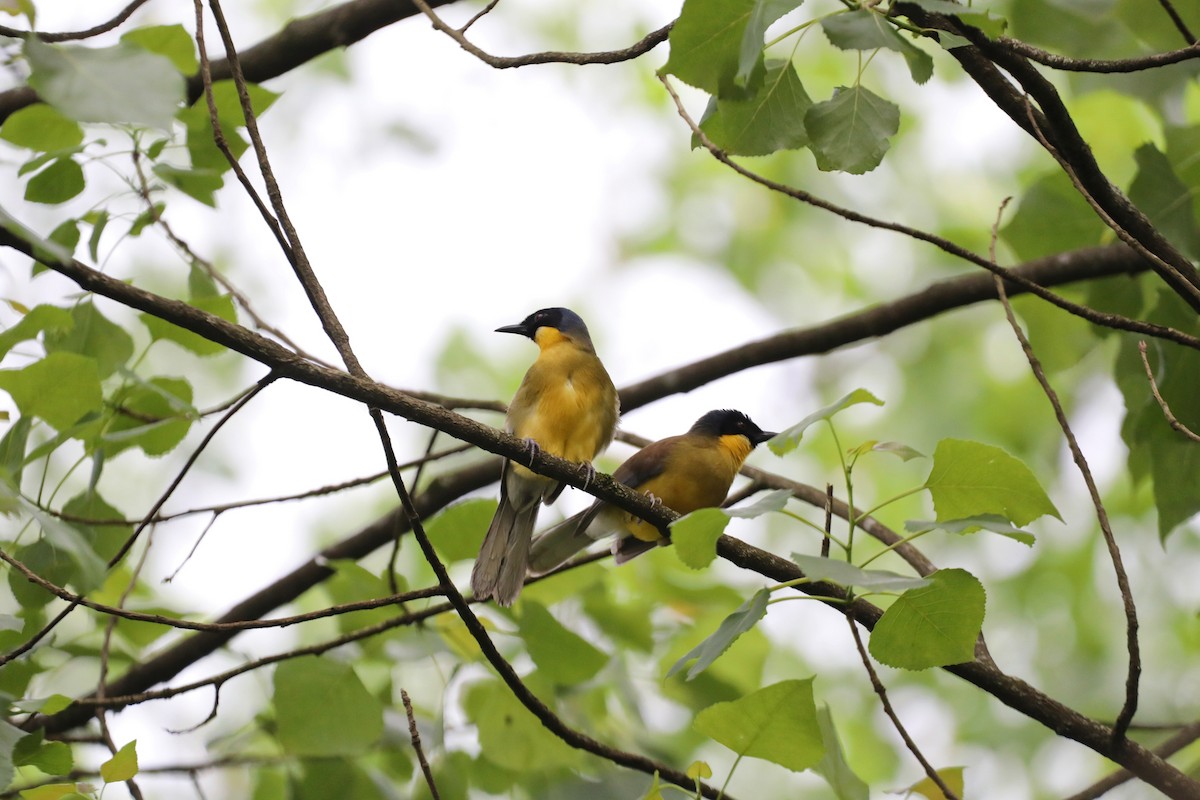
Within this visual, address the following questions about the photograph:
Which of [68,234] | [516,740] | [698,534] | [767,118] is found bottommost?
[698,534]

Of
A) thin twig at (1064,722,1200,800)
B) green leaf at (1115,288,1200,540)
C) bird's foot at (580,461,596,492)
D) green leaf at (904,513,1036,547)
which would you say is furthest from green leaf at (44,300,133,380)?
green leaf at (1115,288,1200,540)

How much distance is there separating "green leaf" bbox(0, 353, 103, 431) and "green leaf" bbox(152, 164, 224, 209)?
0.73 meters

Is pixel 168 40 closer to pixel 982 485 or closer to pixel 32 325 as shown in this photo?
pixel 32 325

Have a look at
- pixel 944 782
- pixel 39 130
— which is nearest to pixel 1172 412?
pixel 944 782

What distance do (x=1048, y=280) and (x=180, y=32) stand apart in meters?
3.46

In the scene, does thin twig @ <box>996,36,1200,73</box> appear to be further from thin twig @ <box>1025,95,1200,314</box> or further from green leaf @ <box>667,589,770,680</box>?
green leaf @ <box>667,589,770,680</box>

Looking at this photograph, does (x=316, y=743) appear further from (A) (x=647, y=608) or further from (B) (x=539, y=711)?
(A) (x=647, y=608)

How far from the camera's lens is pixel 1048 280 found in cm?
470

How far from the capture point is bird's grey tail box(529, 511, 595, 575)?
443 centimetres

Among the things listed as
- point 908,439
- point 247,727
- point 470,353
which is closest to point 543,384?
point 247,727

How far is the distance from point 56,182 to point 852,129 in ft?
7.39

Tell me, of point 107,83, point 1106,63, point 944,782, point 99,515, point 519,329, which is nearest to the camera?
point 107,83

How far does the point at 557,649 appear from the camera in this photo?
366 cm

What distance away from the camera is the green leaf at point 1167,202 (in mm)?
3795
